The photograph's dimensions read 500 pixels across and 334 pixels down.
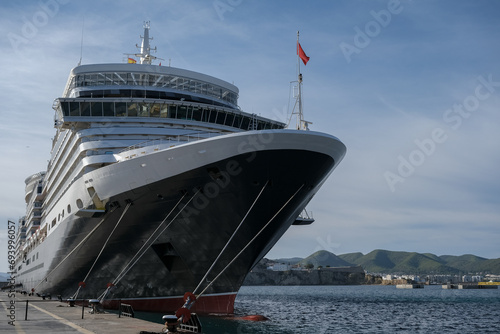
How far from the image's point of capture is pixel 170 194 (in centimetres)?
2044

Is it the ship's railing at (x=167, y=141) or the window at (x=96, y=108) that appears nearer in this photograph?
the ship's railing at (x=167, y=141)

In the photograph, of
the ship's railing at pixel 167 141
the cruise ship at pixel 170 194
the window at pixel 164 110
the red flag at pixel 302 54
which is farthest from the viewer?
the window at pixel 164 110

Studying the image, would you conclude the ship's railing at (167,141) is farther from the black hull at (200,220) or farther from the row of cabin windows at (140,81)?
the row of cabin windows at (140,81)

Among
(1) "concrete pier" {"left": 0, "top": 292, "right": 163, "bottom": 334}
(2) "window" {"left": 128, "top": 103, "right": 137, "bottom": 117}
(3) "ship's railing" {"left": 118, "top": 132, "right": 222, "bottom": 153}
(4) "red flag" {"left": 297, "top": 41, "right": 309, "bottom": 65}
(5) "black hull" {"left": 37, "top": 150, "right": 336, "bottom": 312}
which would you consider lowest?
(1) "concrete pier" {"left": 0, "top": 292, "right": 163, "bottom": 334}

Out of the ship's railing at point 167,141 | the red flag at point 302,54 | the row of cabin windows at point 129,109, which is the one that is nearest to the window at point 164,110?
the row of cabin windows at point 129,109

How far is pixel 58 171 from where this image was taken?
3394 cm

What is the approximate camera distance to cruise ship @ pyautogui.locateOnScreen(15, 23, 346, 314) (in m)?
19.5

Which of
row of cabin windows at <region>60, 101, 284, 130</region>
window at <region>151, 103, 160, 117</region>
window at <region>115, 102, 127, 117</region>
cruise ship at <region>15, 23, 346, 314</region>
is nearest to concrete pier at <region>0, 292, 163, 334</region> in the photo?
cruise ship at <region>15, 23, 346, 314</region>

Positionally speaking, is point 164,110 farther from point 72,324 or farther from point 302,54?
point 72,324

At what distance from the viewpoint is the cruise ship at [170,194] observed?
19.5 meters

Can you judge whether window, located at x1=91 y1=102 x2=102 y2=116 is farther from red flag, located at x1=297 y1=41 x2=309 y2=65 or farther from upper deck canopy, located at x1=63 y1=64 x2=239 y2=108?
red flag, located at x1=297 y1=41 x2=309 y2=65

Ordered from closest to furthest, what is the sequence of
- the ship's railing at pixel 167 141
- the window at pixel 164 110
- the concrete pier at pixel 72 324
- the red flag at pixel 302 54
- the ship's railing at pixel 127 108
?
the concrete pier at pixel 72 324, the red flag at pixel 302 54, the ship's railing at pixel 167 141, the ship's railing at pixel 127 108, the window at pixel 164 110

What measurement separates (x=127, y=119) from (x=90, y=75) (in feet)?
21.9

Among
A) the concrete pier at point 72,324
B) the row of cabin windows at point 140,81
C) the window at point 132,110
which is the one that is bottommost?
the concrete pier at point 72,324
